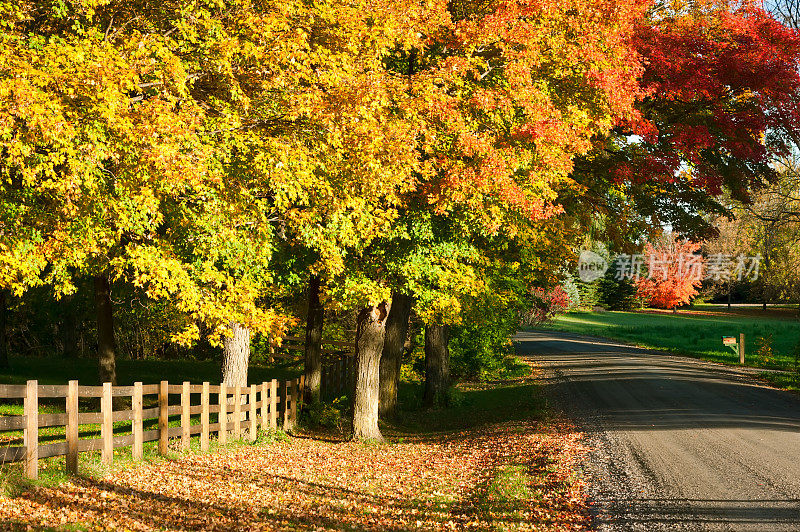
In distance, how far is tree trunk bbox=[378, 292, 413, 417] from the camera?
22.2 meters

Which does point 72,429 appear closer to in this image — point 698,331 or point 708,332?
point 708,332

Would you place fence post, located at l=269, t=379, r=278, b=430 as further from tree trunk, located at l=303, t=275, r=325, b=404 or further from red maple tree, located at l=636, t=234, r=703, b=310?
red maple tree, located at l=636, t=234, r=703, b=310

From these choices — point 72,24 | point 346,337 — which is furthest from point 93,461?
point 346,337

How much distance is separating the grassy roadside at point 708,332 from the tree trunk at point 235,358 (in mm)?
17628

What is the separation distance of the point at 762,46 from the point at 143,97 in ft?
45.9

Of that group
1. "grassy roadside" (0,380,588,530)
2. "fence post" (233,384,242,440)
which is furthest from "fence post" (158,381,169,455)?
"fence post" (233,384,242,440)

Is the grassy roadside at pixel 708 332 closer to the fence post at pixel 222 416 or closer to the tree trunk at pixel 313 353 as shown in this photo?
the tree trunk at pixel 313 353

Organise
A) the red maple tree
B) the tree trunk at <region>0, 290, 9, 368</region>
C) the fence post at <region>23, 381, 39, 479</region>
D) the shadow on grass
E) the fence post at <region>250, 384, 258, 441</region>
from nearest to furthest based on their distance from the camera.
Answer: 1. the fence post at <region>23, 381, 39, 479</region>
2. the fence post at <region>250, 384, 258, 441</region>
3. the shadow on grass
4. the tree trunk at <region>0, 290, 9, 368</region>
5. the red maple tree

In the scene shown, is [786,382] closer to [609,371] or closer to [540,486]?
[609,371]

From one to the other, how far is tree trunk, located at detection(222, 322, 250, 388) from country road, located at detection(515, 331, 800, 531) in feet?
26.6

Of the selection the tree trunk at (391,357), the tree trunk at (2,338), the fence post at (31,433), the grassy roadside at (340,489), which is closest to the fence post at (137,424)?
the grassy roadside at (340,489)

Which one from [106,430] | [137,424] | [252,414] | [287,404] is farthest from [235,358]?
[106,430]

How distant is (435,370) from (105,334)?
11271mm

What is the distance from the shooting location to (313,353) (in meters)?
21.5
